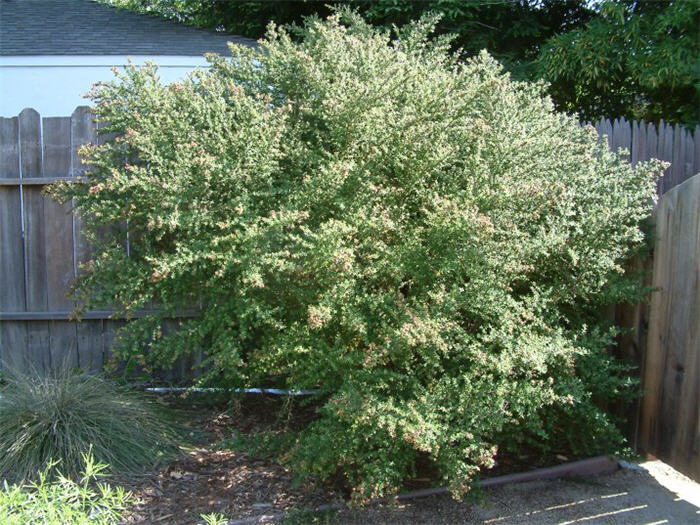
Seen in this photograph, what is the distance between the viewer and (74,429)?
369 centimetres

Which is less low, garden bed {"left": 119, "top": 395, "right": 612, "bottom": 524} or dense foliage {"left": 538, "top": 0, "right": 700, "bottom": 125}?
dense foliage {"left": 538, "top": 0, "right": 700, "bottom": 125}

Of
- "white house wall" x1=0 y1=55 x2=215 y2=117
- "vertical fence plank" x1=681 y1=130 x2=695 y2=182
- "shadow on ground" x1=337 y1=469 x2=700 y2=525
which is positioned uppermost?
"white house wall" x1=0 y1=55 x2=215 y2=117

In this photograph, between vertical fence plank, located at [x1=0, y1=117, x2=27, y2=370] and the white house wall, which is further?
the white house wall

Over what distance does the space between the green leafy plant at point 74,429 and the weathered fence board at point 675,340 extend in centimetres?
289

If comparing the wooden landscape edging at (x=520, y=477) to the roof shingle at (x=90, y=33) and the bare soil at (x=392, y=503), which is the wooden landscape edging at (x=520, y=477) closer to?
the bare soil at (x=392, y=503)

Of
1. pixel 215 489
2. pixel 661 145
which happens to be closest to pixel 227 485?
pixel 215 489

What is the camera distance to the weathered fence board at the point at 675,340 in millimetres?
3521

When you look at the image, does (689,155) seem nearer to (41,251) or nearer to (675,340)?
(675,340)

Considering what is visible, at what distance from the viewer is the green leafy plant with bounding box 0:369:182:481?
354 cm

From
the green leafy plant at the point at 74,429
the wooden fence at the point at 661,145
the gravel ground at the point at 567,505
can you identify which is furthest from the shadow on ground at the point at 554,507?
the wooden fence at the point at 661,145

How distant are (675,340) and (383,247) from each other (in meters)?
1.77

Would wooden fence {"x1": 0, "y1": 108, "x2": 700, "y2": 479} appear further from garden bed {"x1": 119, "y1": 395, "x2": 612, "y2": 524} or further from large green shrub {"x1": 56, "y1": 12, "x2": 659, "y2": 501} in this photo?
garden bed {"x1": 119, "y1": 395, "x2": 612, "y2": 524}

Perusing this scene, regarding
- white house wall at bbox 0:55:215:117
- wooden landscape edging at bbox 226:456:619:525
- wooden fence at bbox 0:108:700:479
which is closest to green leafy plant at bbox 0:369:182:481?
wooden landscape edging at bbox 226:456:619:525

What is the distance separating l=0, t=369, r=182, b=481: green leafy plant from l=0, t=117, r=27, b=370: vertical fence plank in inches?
51.0
